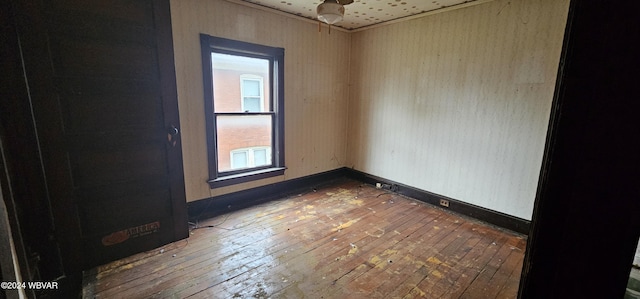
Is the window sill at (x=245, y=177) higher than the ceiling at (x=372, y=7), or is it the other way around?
the ceiling at (x=372, y=7)

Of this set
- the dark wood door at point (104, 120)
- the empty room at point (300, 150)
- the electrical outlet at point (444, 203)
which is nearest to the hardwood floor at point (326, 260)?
the empty room at point (300, 150)

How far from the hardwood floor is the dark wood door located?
303mm

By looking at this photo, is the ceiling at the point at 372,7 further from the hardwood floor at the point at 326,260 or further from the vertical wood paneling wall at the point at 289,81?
the hardwood floor at the point at 326,260

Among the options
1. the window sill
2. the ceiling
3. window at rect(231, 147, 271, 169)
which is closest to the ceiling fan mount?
the ceiling

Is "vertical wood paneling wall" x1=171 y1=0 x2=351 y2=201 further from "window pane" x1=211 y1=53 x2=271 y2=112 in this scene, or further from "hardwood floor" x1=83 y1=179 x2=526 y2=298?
"hardwood floor" x1=83 y1=179 x2=526 y2=298

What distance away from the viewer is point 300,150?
4074 millimetres

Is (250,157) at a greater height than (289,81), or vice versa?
(289,81)

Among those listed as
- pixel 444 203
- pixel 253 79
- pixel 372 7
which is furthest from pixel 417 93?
pixel 253 79

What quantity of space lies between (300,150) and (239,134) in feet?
3.22

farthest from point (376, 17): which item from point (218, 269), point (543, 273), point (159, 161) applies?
point (543, 273)

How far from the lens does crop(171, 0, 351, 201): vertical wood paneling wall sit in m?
2.90

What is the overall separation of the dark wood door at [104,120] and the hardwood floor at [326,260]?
0.99 ft

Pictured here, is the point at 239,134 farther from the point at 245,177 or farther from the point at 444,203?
the point at 444,203

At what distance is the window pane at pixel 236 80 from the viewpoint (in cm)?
319
